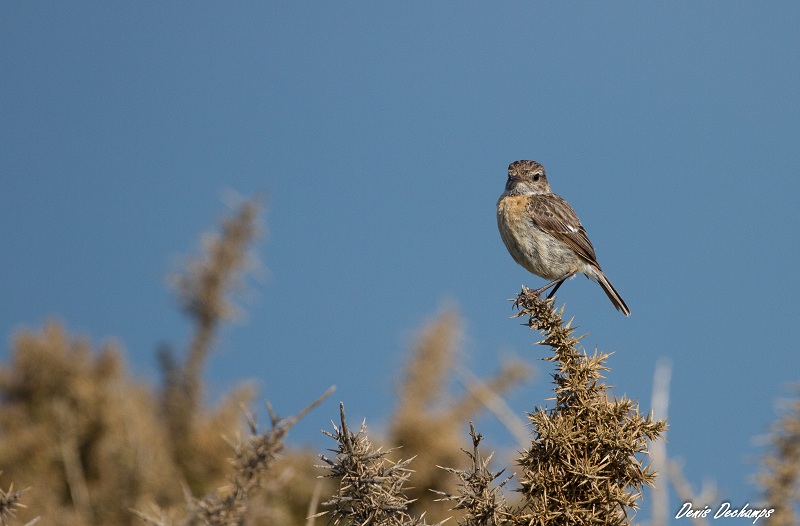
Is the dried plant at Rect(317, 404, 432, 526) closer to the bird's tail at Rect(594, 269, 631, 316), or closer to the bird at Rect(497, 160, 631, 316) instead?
the bird at Rect(497, 160, 631, 316)

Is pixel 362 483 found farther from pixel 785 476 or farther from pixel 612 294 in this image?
pixel 612 294

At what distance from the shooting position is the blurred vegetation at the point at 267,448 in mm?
2557

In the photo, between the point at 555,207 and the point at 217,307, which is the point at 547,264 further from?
the point at 217,307

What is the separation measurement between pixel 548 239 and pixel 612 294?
86 cm

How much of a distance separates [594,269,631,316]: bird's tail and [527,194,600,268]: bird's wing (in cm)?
13

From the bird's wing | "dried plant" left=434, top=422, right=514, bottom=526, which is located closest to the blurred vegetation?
"dried plant" left=434, top=422, right=514, bottom=526

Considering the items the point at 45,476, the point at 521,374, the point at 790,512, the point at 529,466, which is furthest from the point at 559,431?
the point at 45,476

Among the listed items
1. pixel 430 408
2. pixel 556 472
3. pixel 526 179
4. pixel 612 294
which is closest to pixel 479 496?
pixel 556 472

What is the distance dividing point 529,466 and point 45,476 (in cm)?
422

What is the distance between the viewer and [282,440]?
261cm

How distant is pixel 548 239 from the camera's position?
679cm

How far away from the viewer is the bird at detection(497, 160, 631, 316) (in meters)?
6.79

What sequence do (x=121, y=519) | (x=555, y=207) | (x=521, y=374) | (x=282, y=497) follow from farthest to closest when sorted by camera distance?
(x=555, y=207), (x=521, y=374), (x=282, y=497), (x=121, y=519)

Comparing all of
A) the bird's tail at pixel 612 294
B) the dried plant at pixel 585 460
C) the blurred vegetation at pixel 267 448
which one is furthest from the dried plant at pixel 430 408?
the dried plant at pixel 585 460
